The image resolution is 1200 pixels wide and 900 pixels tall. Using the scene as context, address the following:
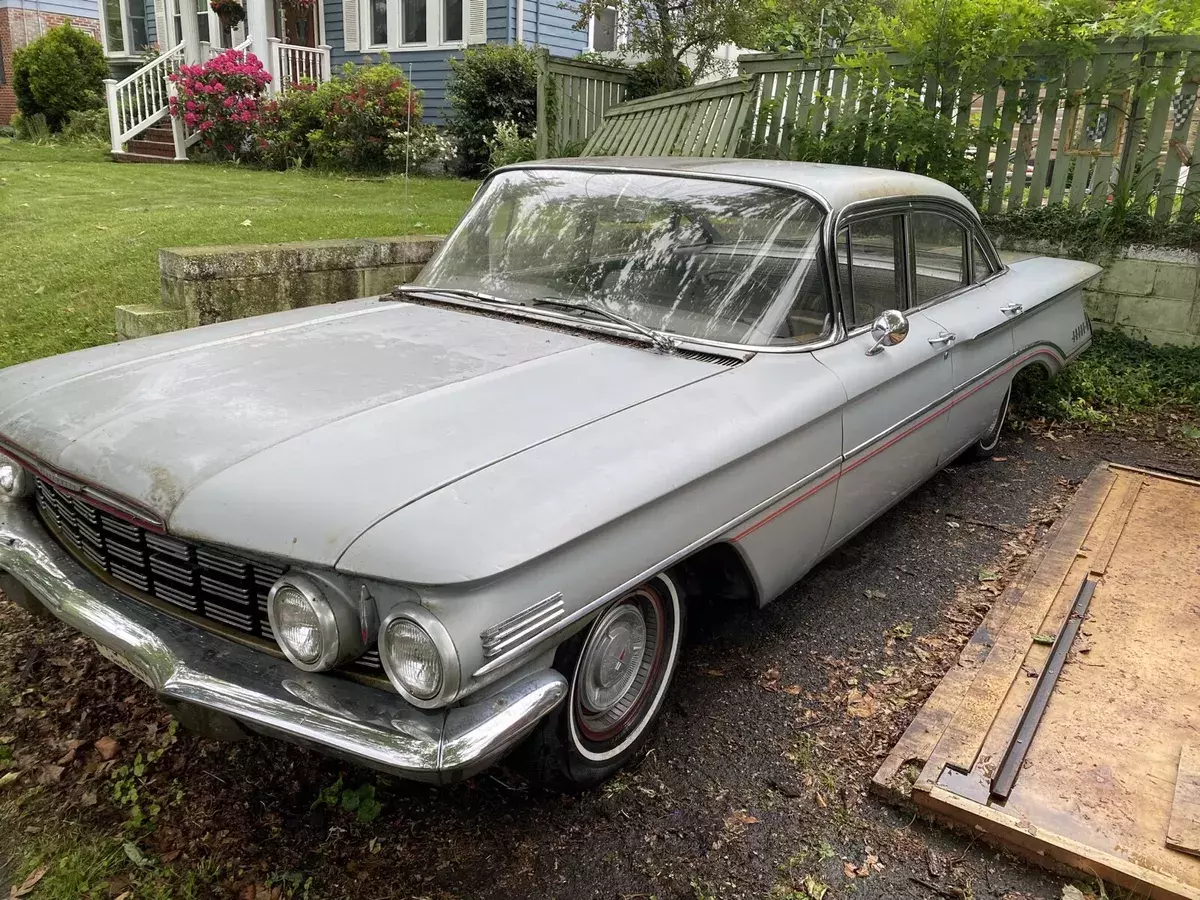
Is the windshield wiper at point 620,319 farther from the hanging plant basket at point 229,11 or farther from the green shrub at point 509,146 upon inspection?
the hanging plant basket at point 229,11

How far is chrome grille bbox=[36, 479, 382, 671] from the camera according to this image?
6.97 feet

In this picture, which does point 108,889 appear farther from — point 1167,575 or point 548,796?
point 1167,575

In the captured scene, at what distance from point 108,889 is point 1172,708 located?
2993mm

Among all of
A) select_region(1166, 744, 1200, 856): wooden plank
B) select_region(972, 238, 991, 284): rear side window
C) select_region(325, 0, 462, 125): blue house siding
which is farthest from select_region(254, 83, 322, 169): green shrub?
select_region(1166, 744, 1200, 856): wooden plank

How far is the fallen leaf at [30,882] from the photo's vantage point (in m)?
2.19

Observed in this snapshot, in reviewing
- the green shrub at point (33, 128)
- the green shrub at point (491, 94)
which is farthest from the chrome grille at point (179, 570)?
the green shrub at point (33, 128)

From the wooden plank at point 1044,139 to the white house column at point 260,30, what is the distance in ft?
41.3

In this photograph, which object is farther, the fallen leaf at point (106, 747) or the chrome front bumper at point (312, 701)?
the fallen leaf at point (106, 747)

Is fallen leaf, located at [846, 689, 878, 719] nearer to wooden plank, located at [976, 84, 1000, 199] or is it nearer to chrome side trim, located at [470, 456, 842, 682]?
chrome side trim, located at [470, 456, 842, 682]

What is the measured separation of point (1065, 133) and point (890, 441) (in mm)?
4187

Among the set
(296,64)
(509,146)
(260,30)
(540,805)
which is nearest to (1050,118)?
(540,805)

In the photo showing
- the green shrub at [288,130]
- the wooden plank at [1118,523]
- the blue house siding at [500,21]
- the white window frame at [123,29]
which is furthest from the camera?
the white window frame at [123,29]

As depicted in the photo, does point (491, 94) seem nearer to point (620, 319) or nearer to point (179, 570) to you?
point (620, 319)

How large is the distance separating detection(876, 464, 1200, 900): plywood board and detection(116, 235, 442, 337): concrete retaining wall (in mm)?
3347
